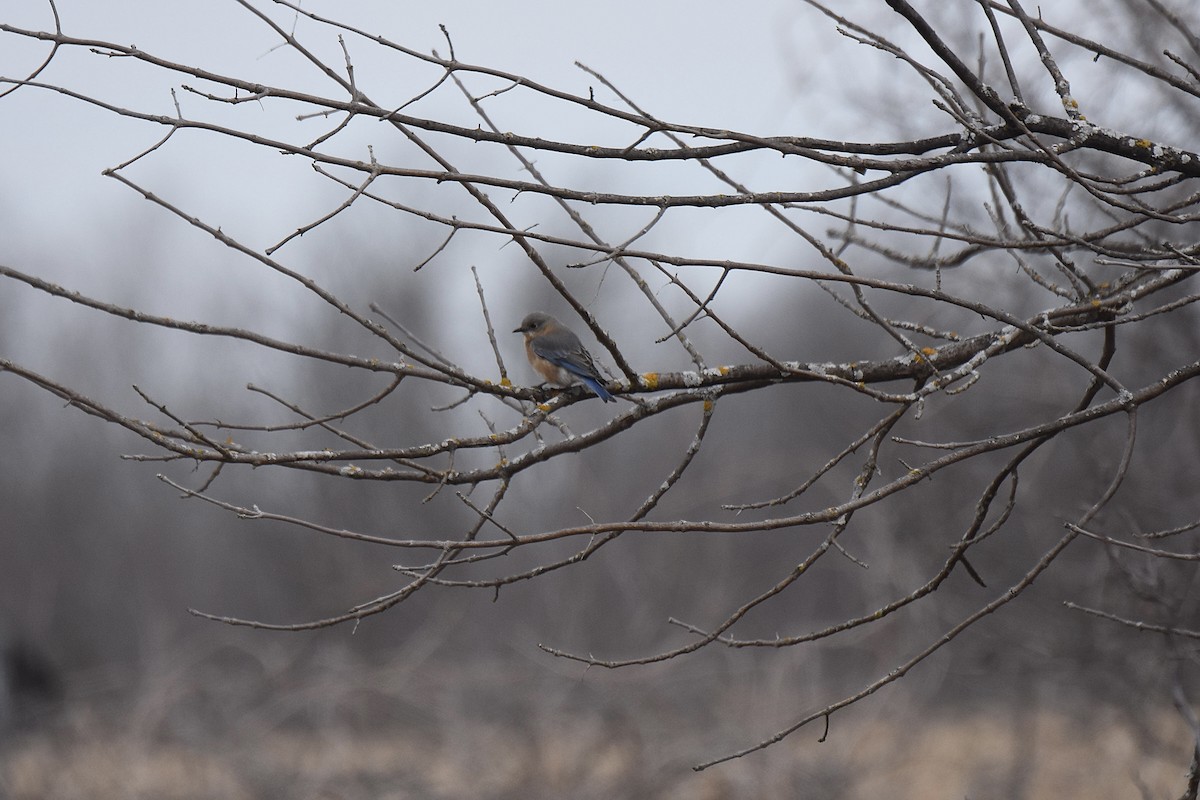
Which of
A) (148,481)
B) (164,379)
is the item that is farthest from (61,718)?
(164,379)

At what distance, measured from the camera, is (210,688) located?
9.27 m

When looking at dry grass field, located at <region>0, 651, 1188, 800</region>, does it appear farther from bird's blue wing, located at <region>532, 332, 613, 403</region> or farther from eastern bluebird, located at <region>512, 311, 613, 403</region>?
bird's blue wing, located at <region>532, 332, 613, 403</region>

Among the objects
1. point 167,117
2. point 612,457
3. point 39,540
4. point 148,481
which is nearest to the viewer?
point 167,117

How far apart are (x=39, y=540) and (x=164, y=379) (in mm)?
5289

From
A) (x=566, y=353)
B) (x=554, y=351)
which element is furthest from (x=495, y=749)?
(x=566, y=353)

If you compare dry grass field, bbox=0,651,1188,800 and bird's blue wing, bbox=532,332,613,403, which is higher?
bird's blue wing, bbox=532,332,613,403

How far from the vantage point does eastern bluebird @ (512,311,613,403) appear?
589 centimetres

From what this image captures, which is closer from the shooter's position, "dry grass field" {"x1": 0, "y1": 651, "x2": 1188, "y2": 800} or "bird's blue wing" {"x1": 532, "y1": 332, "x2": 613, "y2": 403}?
"bird's blue wing" {"x1": 532, "y1": 332, "x2": 613, "y2": 403}

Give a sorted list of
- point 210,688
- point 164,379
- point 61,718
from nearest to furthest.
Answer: point 210,688 → point 61,718 → point 164,379

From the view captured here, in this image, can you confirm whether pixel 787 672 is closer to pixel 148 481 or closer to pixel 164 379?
pixel 148 481

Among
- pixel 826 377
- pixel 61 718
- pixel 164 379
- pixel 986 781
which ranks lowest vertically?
pixel 61 718

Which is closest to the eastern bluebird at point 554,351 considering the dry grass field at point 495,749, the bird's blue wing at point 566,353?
the bird's blue wing at point 566,353

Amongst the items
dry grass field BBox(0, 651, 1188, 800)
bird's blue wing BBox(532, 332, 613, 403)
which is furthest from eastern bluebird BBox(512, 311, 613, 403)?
dry grass field BBox(0, 651, 1188, 800)

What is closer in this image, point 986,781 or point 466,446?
point 466,446
